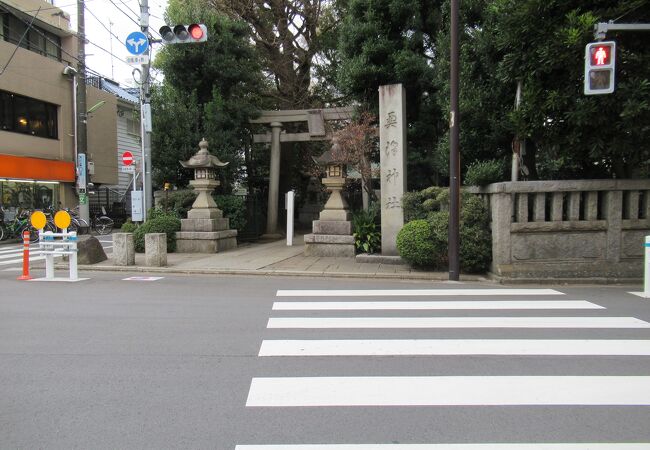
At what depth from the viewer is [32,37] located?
23.8 m

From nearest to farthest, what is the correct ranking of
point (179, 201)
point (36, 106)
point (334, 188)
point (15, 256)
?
1. point (334, 188)
2. point (15, 256)
3. point (179, 201)
4. point (36, 106)

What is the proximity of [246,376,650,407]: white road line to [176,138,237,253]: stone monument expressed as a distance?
1093cm

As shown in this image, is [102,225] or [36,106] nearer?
[36,106]

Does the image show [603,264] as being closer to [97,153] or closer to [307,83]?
[307,83]

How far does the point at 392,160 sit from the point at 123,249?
712 cm

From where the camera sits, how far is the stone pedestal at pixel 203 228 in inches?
590

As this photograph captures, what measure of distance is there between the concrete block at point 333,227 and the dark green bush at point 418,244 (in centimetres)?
289

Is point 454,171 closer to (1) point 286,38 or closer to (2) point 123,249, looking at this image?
(2) point 123,249

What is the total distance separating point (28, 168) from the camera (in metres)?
21.6

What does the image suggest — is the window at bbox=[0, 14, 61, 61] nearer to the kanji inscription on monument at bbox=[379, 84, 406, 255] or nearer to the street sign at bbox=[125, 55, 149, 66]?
the street sign at bbox=[125, 55, 149, 66]

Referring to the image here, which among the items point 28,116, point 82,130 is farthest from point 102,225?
point 28,116

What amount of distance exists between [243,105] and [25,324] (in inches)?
513

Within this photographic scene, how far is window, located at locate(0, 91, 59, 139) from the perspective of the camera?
21.4 meters

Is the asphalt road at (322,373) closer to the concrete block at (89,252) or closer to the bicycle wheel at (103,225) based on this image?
the concrete block at (89,252)
